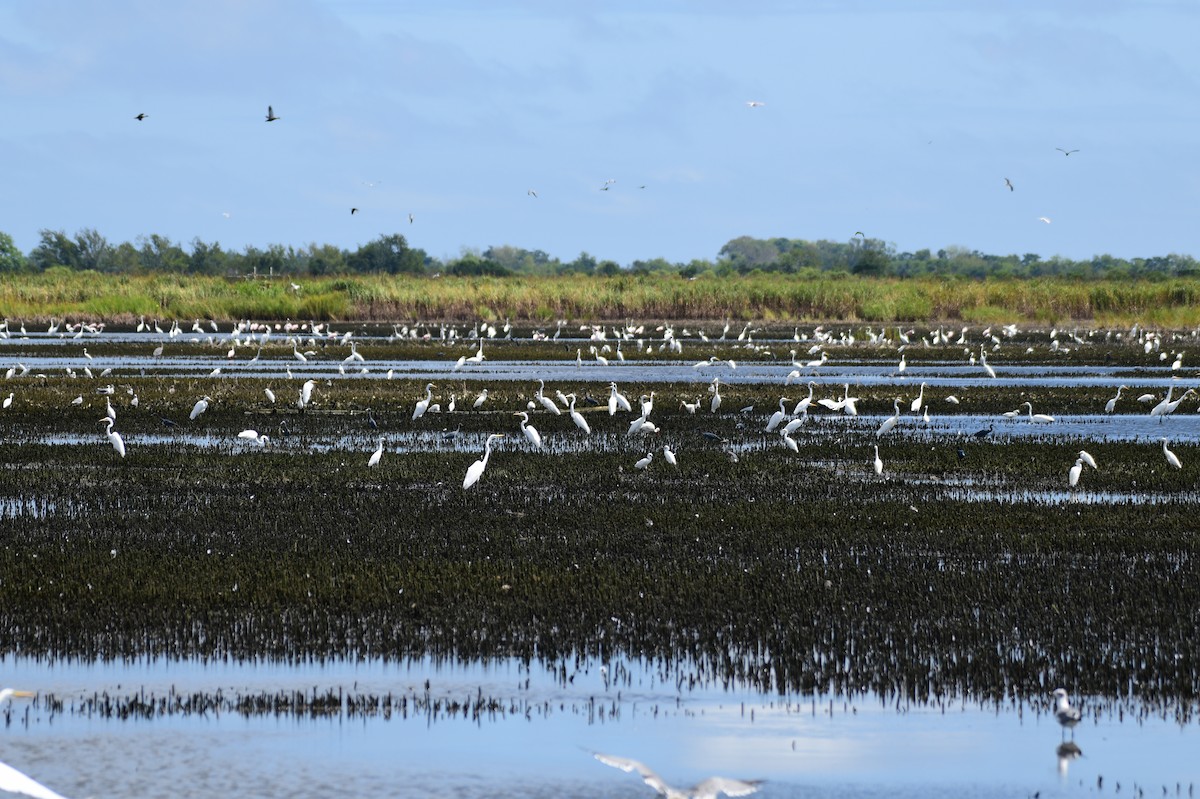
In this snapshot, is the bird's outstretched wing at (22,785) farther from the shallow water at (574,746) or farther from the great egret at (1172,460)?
the great egret at (1172,460)

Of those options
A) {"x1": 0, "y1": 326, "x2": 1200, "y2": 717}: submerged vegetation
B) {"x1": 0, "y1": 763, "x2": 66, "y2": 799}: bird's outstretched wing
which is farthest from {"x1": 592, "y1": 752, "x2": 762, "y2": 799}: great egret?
{"x1": 0, "y1": 763, "x2": 66, "y2": 799}: bird's outstretched wing

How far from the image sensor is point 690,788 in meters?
7.86

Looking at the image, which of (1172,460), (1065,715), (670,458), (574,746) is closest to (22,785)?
(574,746)

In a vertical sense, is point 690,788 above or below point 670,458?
below

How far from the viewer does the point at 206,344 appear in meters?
48.8

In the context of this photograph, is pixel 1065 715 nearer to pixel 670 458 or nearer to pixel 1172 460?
pixel 670 458

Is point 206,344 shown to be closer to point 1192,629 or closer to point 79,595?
point 79,595

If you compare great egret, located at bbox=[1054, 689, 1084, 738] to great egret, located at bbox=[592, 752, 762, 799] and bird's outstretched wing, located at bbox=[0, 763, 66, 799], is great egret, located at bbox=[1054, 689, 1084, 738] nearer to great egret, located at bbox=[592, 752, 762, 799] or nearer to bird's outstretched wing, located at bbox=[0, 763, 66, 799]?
great egret, located at bbox=[592, 752, 762, 799]

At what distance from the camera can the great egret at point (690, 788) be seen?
7.63m

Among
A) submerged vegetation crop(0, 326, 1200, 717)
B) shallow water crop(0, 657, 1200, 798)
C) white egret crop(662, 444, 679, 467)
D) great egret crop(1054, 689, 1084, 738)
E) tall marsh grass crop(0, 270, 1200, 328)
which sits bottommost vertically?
shallow water crop(0, 657, 1200, 798)

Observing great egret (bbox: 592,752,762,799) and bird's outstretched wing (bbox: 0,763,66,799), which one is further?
great egret (bbox: 592,752,762,799)

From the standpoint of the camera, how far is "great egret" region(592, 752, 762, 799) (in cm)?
763

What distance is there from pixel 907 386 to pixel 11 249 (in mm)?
91621

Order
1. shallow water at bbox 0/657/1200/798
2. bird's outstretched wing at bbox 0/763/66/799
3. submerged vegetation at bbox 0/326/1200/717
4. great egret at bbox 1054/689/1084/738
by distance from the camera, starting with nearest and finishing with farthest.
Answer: bird's outstretched wing at bbox 0/763/66/799
shallow water at bbox 0/657/1200/798
great egret at bbox 1054/689/1084/738
submerged vegetation at bbox 0/326/1200/717
